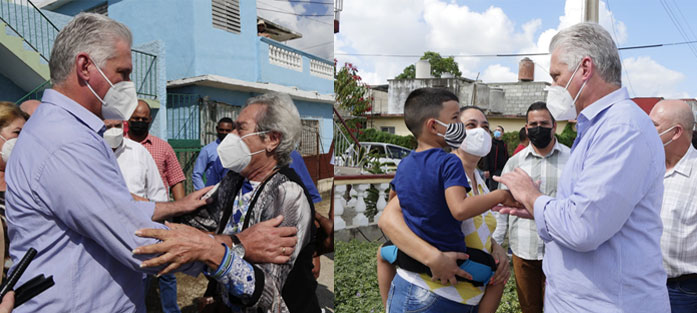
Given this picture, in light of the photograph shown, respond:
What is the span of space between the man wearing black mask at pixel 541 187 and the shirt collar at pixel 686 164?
0.81 meters

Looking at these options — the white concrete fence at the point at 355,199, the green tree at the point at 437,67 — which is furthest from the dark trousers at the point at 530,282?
the green tree at the point at 437,67

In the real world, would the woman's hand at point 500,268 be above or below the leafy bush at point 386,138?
below

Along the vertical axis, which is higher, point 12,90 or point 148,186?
point 12,90

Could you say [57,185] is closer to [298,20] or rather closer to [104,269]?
[104,269]

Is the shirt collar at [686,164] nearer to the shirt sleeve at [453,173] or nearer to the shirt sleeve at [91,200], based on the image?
the shirt sleeve at [453,173]

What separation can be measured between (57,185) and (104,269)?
312 mm

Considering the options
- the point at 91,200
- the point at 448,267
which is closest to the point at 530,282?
the point at 448,267

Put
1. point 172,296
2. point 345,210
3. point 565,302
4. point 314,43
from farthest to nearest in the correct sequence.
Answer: point 345,210, point 172,296, point 314,43, point 565,302

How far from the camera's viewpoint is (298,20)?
7.25 ft

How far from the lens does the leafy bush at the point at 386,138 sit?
2126mm

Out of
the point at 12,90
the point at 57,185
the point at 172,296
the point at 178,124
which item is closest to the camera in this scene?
the point at 57,185

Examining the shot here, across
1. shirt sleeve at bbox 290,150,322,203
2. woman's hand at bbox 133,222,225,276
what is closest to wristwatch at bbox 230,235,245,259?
woman's hand at bbox 133,222,225,276

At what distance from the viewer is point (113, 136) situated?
2.09 metres

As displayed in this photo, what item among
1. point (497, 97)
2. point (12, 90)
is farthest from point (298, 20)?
point (12, 90)
